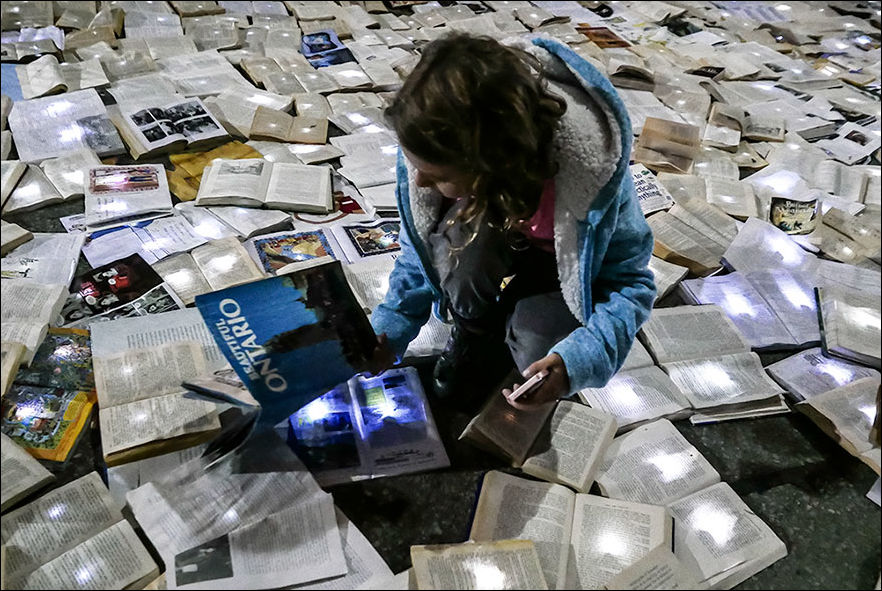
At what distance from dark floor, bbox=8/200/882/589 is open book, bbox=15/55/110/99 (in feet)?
4.20

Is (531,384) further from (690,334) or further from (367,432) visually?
(690,334)

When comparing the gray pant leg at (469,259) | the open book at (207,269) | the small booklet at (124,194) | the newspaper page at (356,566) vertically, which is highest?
the gray pant leg at (469,259)

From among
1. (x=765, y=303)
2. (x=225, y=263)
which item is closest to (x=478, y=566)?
(x=225, y=263)

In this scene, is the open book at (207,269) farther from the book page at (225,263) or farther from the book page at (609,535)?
the book page at (609,535)

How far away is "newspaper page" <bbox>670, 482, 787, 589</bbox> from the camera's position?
1.06 metres

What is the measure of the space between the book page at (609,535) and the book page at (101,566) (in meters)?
0.64

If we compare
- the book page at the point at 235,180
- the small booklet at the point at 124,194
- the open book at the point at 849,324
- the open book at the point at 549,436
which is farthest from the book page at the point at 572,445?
the small booklet at the point at 124,194

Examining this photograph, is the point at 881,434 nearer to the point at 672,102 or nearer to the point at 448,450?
the point at 448,450

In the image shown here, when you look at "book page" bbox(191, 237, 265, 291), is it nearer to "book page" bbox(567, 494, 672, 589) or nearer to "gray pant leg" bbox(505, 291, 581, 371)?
"gray pant leg" bbox(505, 291, 581, 371)

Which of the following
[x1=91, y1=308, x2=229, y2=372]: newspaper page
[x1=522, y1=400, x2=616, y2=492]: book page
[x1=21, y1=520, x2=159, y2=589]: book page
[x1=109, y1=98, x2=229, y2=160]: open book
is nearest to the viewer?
[x1=21, y1=520, x2=159, y2=589]: book page

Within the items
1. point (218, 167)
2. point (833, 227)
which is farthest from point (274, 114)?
point (833, 227)

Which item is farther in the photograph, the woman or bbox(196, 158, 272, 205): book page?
bbox(196, 158, 272, 205): book page

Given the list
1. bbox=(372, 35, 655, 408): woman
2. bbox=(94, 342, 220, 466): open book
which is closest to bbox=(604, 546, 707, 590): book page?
bbox=(372, 35, 655, 408): woman

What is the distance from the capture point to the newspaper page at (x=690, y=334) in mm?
1406
